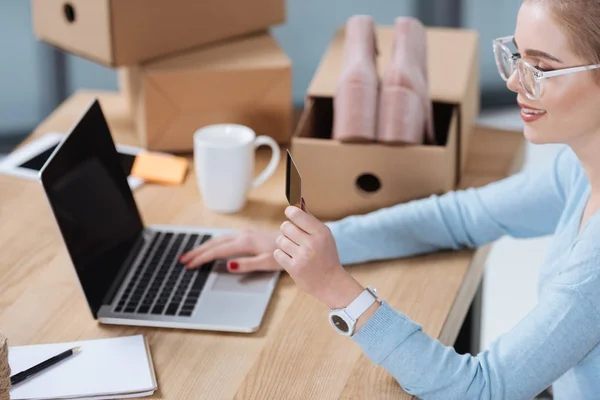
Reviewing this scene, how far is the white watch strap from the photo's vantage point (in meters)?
1.13

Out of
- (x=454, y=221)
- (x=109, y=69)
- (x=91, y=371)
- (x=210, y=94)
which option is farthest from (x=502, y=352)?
(x=109, y=69)

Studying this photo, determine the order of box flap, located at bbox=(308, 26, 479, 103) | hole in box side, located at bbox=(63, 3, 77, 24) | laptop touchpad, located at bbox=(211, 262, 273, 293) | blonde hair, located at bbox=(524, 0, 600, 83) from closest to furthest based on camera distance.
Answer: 1. blonde hair, located at bbox=(524, 0, 600, 83)
2. laptop touchpad, located at bbox=(211, 262, 273, 293)
3. box flap, located at bbox=(308, 26, 479, 103)
4. hole in box side, located at bbox=(63, 3, 77, 24)

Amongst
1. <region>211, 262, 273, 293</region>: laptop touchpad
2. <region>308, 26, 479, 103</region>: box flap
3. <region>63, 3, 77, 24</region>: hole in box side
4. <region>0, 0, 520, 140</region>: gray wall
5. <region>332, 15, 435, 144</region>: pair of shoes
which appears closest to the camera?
<region>211, 262, 273, 293</region>: laptop touchpad

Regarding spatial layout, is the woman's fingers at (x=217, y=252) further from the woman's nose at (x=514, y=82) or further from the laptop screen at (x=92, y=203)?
the woman's nose at (x=514, y=82)

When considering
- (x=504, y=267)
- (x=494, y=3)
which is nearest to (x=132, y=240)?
(x=504, y=267)

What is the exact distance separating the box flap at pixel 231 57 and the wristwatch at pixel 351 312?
73 cm

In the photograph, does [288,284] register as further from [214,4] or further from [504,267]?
[504,267]

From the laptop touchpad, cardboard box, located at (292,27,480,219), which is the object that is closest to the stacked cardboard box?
cardboard box, located at (292,27,480,219)

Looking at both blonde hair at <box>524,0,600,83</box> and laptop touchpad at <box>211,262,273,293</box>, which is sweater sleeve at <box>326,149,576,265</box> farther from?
blonde hair at <box>524,0,600,83</box>

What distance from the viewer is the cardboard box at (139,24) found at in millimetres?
1721

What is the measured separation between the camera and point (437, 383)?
1.12 metres

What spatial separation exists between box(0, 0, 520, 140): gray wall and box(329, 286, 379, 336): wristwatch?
1.93 meters

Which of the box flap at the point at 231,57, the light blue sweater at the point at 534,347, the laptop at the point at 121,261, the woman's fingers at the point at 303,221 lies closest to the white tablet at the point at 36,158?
the box flap at the point at 231,57

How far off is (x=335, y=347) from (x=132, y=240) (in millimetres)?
399
